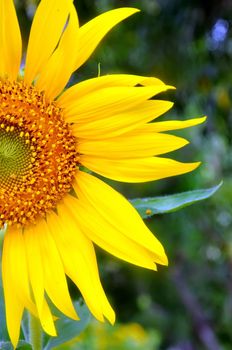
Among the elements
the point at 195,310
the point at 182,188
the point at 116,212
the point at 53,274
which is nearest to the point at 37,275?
the point at 53,274

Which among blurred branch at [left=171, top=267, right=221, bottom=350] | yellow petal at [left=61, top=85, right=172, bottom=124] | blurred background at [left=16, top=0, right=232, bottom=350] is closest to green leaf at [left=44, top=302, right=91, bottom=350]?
yellow petal at [left=61, top=85, right=172, bottom=124]

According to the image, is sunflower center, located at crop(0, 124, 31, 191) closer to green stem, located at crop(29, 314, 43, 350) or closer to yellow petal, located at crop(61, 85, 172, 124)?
yellow petal, located at crop(61, 85, 172, 124)

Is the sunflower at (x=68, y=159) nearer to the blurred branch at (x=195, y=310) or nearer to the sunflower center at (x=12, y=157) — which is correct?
the sunflower center at (x=12, y=157)

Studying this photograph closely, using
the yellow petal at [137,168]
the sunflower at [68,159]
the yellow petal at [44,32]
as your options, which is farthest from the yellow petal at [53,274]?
the yellow petal at [44,32]

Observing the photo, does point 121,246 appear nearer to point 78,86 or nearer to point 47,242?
point 47,242

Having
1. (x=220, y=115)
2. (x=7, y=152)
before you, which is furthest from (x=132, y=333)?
(x=7, y=152)

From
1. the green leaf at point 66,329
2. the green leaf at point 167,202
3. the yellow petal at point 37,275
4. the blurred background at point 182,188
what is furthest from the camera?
the blurred background at point 182,188
